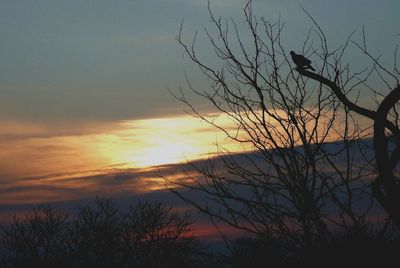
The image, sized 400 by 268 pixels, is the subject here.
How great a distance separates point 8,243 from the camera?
27953 millimetres

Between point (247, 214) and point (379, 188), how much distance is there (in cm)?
250

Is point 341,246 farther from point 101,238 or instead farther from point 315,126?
point 101,238

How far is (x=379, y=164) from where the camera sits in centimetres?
418

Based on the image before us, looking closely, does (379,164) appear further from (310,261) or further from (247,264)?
(247,264)

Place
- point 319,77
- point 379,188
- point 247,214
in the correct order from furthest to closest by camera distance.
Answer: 1. point 247,214
2. point 319,77
3. point 379,188

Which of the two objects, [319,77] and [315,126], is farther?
[315,126]

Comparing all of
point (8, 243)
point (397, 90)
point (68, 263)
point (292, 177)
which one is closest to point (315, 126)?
point (292, 177)

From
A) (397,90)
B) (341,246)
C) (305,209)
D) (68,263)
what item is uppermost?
(397,90)

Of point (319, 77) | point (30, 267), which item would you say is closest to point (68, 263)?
point (30, 267)

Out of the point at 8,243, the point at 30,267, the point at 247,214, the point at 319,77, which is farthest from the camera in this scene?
the point at 8,243

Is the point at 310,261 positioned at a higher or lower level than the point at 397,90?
lower

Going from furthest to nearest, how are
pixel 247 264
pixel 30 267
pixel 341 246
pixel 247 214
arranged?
pixel 30 267
pixel 247 264
pixel 247 214
pixel 341 246

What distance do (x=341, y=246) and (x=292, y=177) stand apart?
89 cm

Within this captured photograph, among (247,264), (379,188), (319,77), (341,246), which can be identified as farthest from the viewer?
(247,264)
